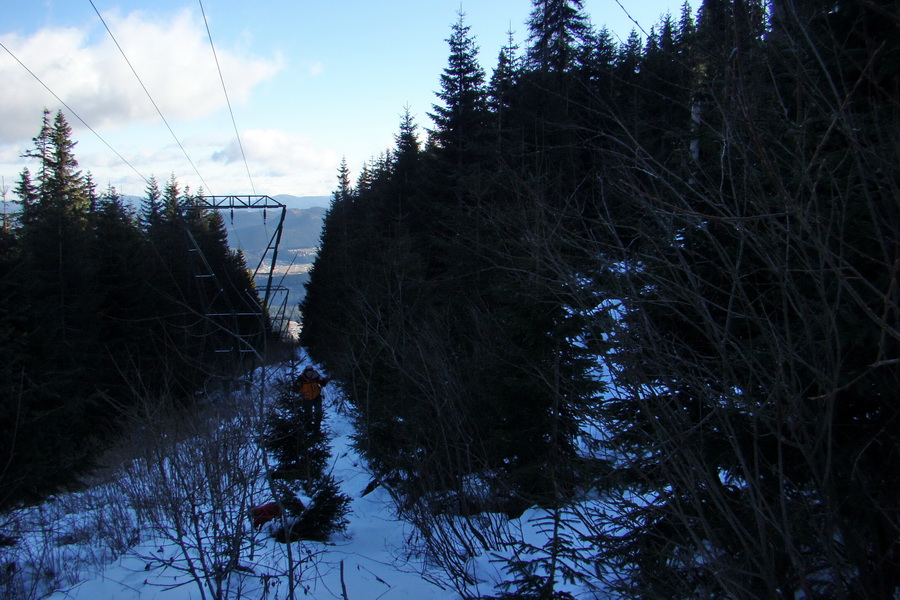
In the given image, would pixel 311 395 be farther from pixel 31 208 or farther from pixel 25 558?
pixel 31 208

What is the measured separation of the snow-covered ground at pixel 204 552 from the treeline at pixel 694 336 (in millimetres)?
1137

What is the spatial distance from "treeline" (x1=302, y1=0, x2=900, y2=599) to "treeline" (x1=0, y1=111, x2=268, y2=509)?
3.34 m

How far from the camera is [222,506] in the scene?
545cm

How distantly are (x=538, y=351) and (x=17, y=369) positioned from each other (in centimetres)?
981

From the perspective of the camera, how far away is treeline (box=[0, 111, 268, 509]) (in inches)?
382

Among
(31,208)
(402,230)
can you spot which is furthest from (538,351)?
(31,208)

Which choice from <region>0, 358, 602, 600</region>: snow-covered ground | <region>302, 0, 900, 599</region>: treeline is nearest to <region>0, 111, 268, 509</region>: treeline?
<region>0, 358, 602, 600</region>: snow-covered ground

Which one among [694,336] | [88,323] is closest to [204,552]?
[694,336]

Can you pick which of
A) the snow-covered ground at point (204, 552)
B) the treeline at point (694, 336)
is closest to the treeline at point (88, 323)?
the snow-covered ground at point (204, 552)

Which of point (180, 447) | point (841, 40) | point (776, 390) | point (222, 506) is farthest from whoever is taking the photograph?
point (180, 447)

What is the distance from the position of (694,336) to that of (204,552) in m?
5.08

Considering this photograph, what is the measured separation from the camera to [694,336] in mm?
4223

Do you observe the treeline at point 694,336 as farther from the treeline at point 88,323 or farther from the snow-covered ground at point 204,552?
the treeline at point 88,323

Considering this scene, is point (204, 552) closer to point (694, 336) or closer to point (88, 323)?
point (694, 336)
